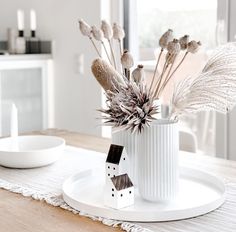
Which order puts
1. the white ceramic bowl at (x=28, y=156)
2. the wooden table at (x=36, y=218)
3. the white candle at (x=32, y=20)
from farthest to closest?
the white candle at (x=32, y=20) → the white ceramic bowl at (x=28, y=156) → the wooden table at (x=36, y=218)

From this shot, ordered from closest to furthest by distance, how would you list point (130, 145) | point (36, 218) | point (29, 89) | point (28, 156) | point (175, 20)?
point (36, 218), point (130, 145), point (28, 156), point (175, 20), point (29, 89)

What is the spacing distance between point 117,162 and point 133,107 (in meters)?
0.14

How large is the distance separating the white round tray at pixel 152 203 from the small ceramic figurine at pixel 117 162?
77 millimetres

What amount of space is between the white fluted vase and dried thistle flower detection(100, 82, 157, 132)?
81 mm

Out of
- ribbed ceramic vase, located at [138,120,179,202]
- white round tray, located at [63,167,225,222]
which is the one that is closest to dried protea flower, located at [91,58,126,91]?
ribbed ceramic vase, located at [138,120,179,202]

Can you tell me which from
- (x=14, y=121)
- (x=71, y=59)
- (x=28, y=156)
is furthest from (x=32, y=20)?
(x=28, y=156)

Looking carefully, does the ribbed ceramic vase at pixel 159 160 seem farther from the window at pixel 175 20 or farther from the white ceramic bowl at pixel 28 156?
the window at pixel 175 20

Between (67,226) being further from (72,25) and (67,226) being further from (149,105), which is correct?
(72,25)

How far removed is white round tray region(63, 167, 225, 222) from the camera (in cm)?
106

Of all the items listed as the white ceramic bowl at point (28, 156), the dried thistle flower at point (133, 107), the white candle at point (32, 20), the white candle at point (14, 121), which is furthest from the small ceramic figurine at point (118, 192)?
the white candle at point (32, 20)

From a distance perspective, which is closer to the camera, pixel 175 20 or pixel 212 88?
pixel 212 88

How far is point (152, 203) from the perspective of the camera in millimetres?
1146

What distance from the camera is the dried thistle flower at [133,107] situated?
110 centimetres

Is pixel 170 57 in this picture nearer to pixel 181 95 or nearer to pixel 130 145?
pixel 181 95
